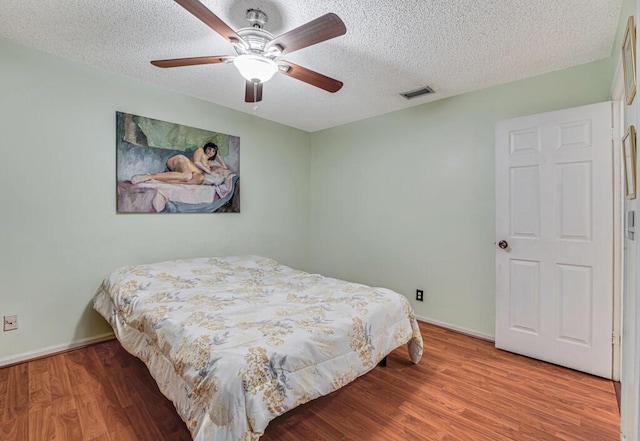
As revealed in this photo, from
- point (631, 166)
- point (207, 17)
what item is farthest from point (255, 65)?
point (631, 166)

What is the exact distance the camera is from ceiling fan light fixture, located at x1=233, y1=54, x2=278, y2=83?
65.7 inches

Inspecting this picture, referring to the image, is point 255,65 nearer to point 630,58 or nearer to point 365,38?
point 365,38

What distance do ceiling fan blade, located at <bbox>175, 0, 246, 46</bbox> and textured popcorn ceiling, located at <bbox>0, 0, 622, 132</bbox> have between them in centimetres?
27

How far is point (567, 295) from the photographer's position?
2178mm

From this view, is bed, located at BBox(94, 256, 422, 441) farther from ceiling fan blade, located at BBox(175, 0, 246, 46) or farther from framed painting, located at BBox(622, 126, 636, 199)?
ceiling fan blade, located at BBox(175, 0, 246, 46)

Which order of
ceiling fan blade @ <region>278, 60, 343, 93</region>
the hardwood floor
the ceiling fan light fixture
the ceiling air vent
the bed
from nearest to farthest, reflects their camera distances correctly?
the bed, the hardwood floor, the ceiling fan light fixture, ceiling fan blade @ <region>278, 60, 343, 93</region>, the ceiling air vent

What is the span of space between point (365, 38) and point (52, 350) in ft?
10.8

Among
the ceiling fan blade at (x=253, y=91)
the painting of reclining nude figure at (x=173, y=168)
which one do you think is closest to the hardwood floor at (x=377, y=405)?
the painting of reclining nude figure at (x=173, y=168)

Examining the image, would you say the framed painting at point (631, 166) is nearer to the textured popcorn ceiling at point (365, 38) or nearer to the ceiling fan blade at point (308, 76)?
the textured popcorn ceiling at point (365, 38)

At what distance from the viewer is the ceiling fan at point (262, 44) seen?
1403 millimetres

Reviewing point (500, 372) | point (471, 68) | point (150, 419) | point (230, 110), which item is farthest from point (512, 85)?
point (150, 419)

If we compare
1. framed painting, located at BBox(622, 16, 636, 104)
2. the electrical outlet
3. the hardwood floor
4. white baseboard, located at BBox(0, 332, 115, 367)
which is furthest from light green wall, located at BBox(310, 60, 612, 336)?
the electrical outlet

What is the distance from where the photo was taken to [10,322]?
7.02ft

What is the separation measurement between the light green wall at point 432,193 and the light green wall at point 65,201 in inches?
68.1
